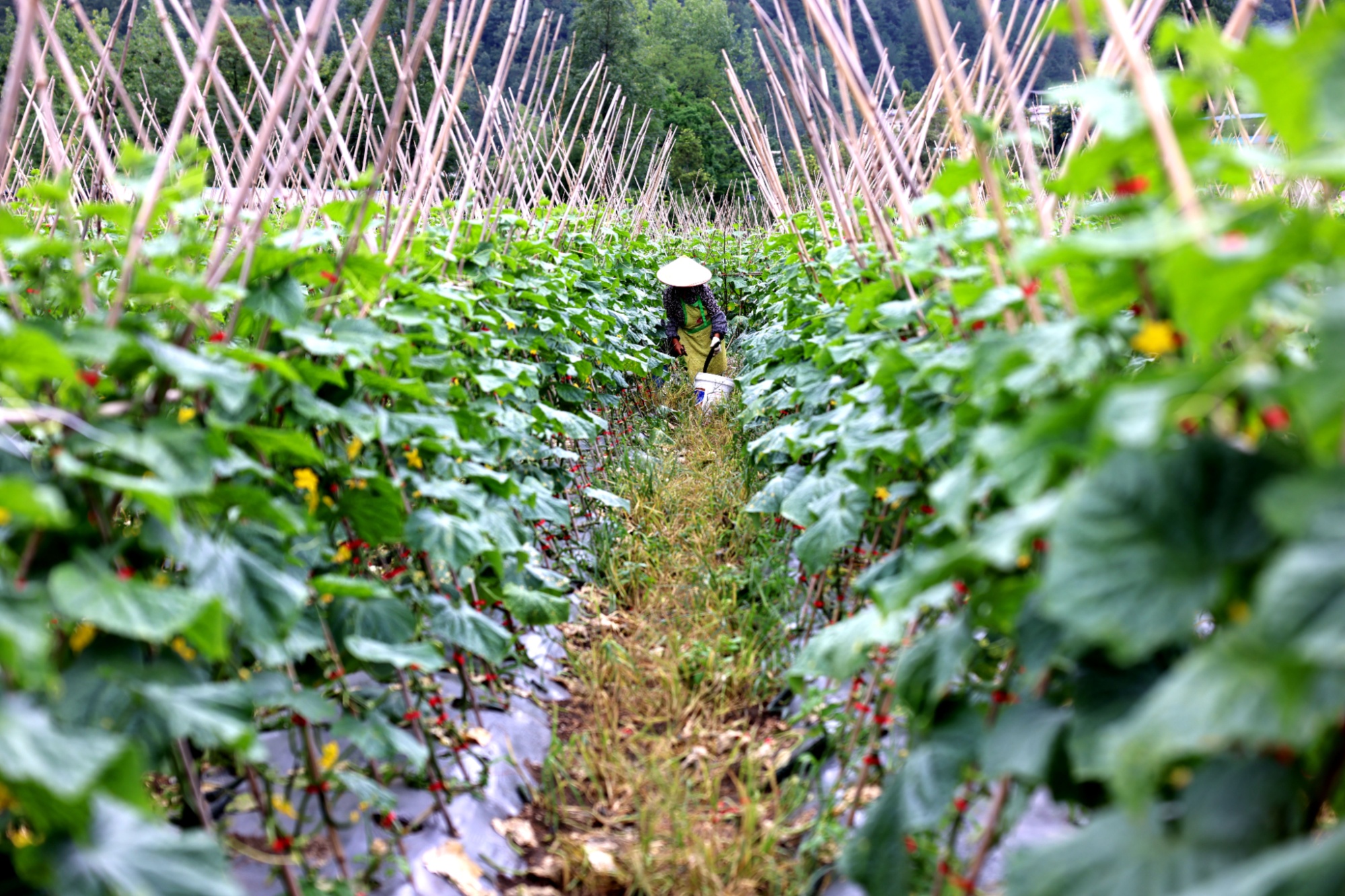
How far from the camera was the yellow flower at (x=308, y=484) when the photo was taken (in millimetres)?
1998

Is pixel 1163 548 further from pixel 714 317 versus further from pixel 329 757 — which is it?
pixel 714 317

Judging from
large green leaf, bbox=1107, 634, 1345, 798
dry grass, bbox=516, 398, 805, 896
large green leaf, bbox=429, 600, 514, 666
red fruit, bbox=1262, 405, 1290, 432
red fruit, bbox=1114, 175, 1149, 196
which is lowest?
dry grass, bbox=516, 398, 805, 896

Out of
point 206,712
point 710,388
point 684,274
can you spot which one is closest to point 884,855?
point 206,712

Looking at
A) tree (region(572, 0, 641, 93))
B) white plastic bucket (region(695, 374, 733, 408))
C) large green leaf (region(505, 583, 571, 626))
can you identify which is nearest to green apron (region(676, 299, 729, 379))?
white plastic bucket (region(695, 374, 733, 408))

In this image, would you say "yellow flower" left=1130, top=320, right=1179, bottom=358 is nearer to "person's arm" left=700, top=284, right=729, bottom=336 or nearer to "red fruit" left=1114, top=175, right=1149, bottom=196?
"red fruit" left=1114, top=175, right=1149, bottom=196

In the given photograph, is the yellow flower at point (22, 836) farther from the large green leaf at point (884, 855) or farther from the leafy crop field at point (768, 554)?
the large green leaf at point (884, 855)

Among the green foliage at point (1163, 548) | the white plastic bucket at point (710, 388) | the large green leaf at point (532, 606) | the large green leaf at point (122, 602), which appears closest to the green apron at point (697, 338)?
the white plastic bucket at point (710, 388)

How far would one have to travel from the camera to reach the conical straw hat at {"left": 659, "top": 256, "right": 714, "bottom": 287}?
7.42 meters

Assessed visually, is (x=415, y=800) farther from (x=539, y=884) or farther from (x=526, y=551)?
(x=526, y=551)

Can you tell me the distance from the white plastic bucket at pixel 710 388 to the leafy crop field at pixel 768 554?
10.8 feet

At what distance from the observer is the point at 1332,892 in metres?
Result: 0.80

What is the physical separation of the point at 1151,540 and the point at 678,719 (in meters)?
2.39

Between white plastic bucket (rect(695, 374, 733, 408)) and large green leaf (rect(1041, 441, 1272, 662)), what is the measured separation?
6.26 metres

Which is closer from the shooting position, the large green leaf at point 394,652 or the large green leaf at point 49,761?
the large green leaf at point 49,761
